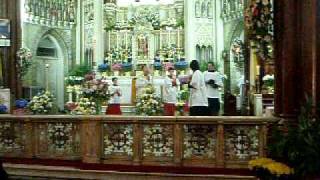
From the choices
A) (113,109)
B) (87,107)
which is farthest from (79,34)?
(87,107)

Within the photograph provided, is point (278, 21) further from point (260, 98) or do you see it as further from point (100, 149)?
point (260, 98)

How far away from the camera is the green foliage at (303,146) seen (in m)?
5.58

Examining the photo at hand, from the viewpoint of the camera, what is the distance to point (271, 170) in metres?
5.77

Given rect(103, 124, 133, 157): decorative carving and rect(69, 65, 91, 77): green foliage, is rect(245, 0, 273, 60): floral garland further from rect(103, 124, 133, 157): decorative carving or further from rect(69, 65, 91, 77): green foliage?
rect(69, 65, 91, 77): green foliage

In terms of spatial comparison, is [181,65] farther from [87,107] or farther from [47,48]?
[87,107]

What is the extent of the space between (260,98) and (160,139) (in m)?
5.04

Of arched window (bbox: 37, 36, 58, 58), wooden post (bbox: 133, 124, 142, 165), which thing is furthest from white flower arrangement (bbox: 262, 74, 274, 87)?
arched window (bbox: 37, 36, 58, 58)

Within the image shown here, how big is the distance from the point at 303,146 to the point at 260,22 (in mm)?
1958

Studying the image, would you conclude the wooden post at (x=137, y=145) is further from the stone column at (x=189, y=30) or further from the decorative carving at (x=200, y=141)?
the stone column at (x=189, y=30)

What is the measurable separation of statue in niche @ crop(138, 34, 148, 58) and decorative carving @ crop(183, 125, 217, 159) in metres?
11.4

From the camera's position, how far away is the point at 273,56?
7.36 metres

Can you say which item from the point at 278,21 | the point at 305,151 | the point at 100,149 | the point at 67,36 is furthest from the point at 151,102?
the point at 67,36

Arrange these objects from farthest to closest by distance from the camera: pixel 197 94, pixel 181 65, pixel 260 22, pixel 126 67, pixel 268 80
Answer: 1. pixel 126 67
2. pixel 181 65
3. pixel 268 80
4. pixel 197 94
5. pixel 260 22

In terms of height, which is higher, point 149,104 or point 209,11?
point 209,11
